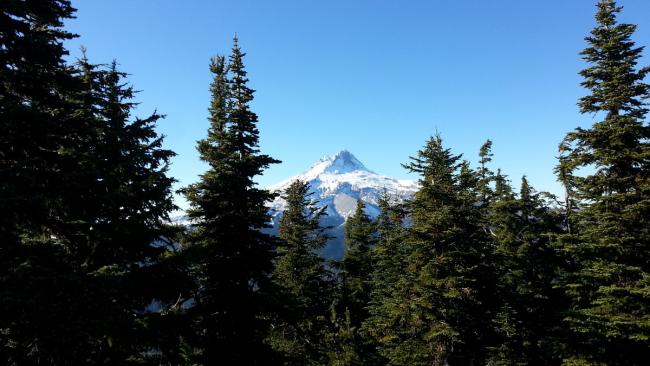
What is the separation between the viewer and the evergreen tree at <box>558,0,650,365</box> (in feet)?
49.8

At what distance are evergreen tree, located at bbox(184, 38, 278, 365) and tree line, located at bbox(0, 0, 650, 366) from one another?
74 millimetres

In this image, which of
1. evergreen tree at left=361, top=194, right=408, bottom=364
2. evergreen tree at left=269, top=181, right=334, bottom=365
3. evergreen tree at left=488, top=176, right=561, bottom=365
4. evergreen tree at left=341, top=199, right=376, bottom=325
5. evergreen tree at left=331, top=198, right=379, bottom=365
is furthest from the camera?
evergreen tree at left=341, top=199, right=376, bottom=325

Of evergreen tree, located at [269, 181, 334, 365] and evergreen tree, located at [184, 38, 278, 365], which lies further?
evergreen tree, located at [269, 181, 334, 365]

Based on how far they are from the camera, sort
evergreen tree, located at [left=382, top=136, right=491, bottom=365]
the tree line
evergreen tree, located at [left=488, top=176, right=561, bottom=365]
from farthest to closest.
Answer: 1. evergreen tree, located at [left=488, top=176, right=561, bottom=365]
2. evergreen tree, located at [left=382, top=136, right=491, bottom=365]
3. the tree line

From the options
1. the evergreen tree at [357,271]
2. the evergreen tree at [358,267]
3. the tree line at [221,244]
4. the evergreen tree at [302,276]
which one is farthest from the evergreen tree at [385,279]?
the evergreen tree at [302,276]

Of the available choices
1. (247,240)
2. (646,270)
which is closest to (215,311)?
(247,240)

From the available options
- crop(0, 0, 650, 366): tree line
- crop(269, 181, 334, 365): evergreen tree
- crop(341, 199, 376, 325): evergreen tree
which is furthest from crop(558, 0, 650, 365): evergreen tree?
crop(341, 199, 376, 325): evergreen tree

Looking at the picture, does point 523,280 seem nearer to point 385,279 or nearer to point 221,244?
point 385,279

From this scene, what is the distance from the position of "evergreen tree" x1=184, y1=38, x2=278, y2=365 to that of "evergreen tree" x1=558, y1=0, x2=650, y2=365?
46.5 ft

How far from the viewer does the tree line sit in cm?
878

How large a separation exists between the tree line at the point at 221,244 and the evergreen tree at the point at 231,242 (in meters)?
0.07

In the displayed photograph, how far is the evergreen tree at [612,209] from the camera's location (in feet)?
49.8

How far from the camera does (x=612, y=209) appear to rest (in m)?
16.3

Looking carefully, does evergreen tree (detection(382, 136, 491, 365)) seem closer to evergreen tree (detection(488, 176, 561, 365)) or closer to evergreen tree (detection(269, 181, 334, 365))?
evergreen tree (detection(488, 176, 561, 365))
